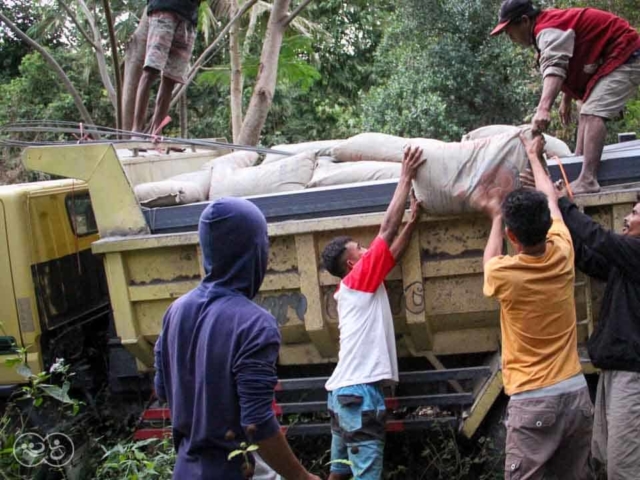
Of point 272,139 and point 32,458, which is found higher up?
point 272,139

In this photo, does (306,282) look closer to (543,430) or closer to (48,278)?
(543,430)

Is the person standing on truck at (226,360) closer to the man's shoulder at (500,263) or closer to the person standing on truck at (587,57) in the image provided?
the man's shoulder at (500,263)

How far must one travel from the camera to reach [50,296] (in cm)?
452

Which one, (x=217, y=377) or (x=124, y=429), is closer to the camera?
(x=217, y=377)

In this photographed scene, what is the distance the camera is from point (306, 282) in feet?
12.5

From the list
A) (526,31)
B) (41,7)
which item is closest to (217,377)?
(526,31)

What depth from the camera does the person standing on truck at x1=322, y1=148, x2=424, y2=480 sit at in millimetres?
3529

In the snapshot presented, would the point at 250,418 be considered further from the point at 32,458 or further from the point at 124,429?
the point at 124,429

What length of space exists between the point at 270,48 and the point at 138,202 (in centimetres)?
330

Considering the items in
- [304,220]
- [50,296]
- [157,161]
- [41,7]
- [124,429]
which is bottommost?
[124,429]

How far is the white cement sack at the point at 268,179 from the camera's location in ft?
13.9

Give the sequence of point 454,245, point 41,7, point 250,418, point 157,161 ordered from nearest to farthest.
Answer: point 250,418 → point 454,245 → point 157,161 → point 41,7

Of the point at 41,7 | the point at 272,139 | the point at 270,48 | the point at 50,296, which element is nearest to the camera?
the point at 50,296

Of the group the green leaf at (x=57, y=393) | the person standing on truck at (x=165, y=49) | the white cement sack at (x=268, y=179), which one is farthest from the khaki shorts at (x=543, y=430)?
the person standing on truck at (x=165, y=49)
